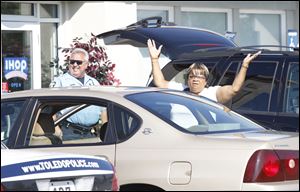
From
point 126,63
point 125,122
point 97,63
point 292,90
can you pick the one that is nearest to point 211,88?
point 292,90

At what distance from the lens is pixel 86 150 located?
5.64m

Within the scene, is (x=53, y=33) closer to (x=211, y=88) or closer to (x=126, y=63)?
(x=126, y=63)

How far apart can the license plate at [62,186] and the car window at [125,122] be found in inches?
51.9

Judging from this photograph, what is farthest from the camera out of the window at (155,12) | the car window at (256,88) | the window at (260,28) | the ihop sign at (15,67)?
the window at (260,28)

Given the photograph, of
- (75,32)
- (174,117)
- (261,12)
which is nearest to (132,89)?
(174,117)

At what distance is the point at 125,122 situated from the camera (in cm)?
566

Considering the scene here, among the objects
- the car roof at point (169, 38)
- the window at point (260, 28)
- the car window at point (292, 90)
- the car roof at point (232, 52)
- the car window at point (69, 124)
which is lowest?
the car window at point (69, 124)

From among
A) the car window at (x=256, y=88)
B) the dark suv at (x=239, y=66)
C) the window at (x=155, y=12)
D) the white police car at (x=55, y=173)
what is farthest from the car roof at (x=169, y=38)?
the window at (x=155, y=12)

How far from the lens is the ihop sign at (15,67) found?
46.2 feet

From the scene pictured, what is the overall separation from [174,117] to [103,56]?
5.96 meters

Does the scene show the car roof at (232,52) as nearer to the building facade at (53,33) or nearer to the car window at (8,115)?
the car window at (8,115)

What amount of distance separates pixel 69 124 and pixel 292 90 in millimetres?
2170

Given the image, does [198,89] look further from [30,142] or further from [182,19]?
[182,19]

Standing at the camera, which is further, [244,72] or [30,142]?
[244,72]
